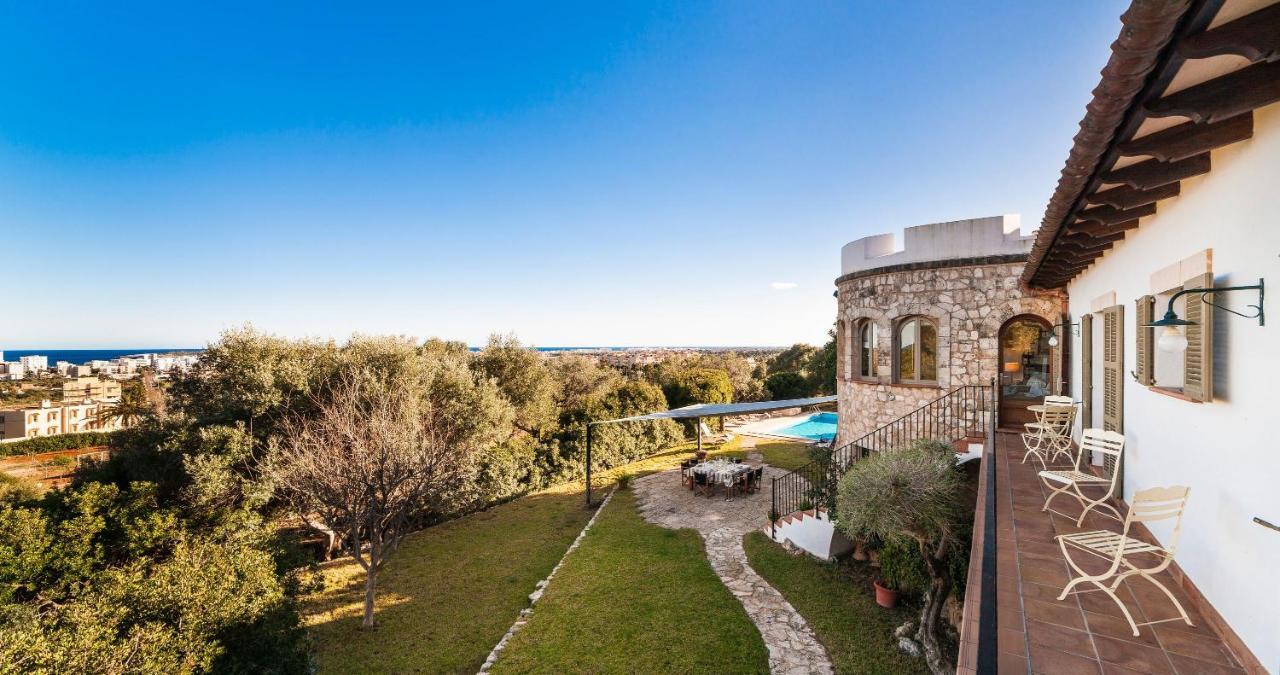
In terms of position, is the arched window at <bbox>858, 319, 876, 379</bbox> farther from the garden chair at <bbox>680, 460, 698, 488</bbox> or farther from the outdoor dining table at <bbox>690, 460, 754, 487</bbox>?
the garden chair at <bbox>680, 460, 698, 488</bbox>

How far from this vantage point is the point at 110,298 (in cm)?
2216

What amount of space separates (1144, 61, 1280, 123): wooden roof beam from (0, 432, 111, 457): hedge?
3580cm

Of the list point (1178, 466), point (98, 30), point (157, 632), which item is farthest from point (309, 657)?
point (98, 30)

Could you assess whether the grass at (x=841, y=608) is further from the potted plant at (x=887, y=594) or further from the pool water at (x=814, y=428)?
the pool water at (x=814, y=428)

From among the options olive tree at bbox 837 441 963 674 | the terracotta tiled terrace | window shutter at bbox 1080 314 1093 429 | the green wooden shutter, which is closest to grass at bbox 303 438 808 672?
olive tree at bbox 837 441 963 674

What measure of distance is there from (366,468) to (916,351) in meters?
11.5

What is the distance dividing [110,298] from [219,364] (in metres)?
17.6

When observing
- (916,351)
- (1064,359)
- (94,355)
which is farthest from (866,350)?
(94,355)

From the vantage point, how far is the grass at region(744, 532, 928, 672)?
6.80 meters

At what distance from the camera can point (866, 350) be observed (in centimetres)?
1146

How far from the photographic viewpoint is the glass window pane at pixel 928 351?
991 cm

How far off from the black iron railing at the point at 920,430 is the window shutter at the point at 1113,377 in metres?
2.69

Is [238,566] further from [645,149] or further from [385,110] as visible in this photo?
[645,149]

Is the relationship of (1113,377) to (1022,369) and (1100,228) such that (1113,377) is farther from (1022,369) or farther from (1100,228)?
(1022,369)
